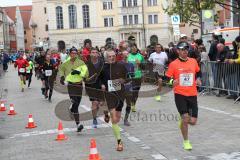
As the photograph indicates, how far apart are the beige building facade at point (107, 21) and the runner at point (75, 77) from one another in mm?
86641

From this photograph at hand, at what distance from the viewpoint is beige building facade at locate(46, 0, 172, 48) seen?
98750 millimetres

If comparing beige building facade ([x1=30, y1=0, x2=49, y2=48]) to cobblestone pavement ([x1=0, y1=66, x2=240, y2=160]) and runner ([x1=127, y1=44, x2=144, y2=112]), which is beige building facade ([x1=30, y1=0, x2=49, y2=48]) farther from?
runner ([x1=127, y1=44, x2=144, y2=112])

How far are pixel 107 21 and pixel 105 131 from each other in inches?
3558

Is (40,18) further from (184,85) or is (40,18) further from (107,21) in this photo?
(184,85)

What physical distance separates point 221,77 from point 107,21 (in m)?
85.0

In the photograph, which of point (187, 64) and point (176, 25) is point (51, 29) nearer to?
point (176, 25)

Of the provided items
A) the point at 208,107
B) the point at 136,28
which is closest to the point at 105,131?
the point at 208,107

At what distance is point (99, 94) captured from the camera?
11.1m

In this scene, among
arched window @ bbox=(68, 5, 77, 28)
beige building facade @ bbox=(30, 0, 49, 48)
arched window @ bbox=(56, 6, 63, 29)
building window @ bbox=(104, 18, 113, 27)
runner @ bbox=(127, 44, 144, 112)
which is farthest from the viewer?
beige building facade @ bbox=(30, 0, 49, 48)

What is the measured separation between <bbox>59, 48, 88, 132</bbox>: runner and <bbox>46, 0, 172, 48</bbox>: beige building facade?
86641 mm

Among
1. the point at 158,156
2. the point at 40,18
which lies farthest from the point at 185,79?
the point at 40,18

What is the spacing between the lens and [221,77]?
Result: 54.5 ft

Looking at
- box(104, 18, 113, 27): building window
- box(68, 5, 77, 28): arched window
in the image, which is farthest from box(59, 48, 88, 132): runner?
box(68, 5, 77, 28): arched window

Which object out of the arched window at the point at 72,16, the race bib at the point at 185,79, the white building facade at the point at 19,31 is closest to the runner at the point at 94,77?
the race bib at the point at 185,79
